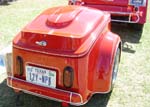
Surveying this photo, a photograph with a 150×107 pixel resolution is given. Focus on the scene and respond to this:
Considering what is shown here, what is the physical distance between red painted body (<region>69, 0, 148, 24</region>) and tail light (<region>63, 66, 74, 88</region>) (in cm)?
300

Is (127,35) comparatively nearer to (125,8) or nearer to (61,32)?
(125,8)

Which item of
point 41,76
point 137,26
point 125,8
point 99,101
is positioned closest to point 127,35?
point 137,26

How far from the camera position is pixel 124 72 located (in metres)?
4.52

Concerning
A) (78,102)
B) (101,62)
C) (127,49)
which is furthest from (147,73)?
(78,102)

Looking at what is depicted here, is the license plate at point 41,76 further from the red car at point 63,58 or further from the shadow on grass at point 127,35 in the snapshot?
the shadow on grass at point 127,35

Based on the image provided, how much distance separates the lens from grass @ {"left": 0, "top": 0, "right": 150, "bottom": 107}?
374cm

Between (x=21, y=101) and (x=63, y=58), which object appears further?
(x=21, y=101)

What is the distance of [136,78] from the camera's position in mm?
4348

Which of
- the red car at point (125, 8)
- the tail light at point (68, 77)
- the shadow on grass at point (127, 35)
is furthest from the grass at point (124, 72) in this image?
the tail light at point (68, 77)

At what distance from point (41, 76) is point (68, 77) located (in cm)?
32

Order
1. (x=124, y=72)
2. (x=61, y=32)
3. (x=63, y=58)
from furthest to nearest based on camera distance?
(x=124, y=72) → (x=61, y=32) → (x=63, y=58)

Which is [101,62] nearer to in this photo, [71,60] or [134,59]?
[71,60]

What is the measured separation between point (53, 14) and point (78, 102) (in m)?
1.11

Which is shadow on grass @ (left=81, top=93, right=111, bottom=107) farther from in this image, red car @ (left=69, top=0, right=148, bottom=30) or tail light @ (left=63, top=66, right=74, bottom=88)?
red car @ (left=69, top=0, right=148, bottom=30)
